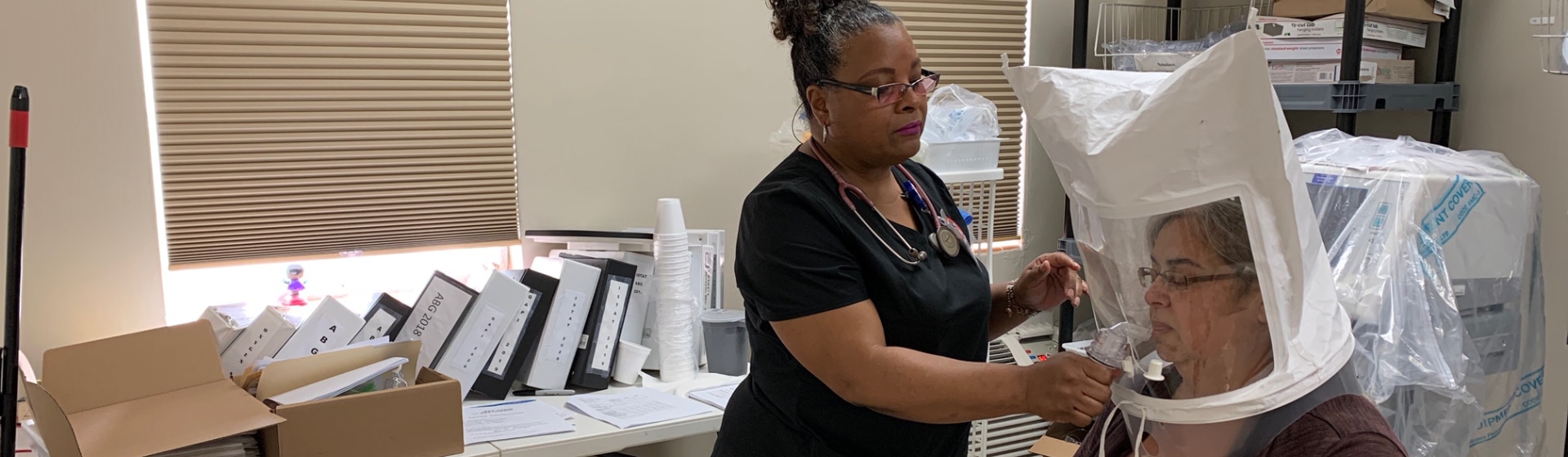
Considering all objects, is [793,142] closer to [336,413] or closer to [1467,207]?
[336,413]

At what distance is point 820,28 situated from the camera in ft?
4.60

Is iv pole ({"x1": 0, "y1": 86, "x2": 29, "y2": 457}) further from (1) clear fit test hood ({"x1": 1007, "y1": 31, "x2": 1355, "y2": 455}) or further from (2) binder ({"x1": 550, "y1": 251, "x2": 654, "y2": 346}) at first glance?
(2) binder ({"x1": 550, "y1": 251, "x2": 654, "y2": 346})

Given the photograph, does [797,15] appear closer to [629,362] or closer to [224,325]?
[629,362]

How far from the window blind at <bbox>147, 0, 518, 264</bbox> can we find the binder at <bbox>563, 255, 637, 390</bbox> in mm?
366

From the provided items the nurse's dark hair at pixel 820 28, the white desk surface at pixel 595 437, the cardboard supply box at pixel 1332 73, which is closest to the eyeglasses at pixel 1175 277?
the nurse's dark hair at pixel 820 28

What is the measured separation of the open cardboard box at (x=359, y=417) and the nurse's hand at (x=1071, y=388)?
1.20 metres

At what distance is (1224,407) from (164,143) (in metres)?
2.23

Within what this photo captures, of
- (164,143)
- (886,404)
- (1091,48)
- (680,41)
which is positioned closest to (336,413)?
(164,143)

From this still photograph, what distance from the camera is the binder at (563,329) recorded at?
2.32m

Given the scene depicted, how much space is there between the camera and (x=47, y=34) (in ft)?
6.97

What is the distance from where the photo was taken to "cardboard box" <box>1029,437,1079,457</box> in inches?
92.5

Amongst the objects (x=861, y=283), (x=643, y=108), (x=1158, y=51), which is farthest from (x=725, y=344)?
(x=1158, y=51)

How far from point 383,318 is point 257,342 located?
25 centimetres

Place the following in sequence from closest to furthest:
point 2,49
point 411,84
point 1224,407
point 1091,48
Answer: point 1224,407 → point 2,49 → point 411,84 → point 1091,48
